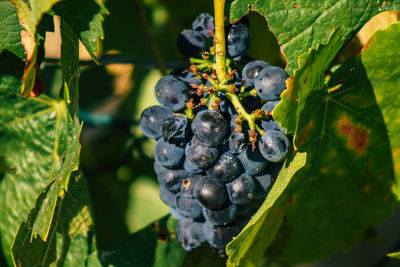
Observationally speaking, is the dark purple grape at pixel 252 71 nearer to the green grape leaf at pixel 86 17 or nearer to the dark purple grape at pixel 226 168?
the dark purple grape at pixel 226 168

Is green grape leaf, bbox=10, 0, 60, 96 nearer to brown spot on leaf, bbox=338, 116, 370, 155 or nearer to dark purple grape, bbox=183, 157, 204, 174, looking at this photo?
dark purple grape, bbox=183, 157, 204, 174

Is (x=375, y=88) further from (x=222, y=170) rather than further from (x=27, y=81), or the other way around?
(x=27, y=81)

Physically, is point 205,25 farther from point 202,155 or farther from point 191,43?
point 202,155

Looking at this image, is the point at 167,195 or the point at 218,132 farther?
the point at 167,195

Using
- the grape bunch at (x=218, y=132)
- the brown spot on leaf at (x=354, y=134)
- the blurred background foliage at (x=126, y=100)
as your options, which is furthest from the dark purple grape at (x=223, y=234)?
the blurred background foliage at (x=126, y=100)

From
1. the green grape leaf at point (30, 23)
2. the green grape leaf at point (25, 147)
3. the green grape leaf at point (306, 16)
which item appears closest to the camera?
the green grape leaf at point (30, 23)

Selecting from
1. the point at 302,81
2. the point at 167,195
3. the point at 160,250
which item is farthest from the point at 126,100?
the point at 302,81

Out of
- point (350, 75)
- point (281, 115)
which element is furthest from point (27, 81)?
point (350, 75)
